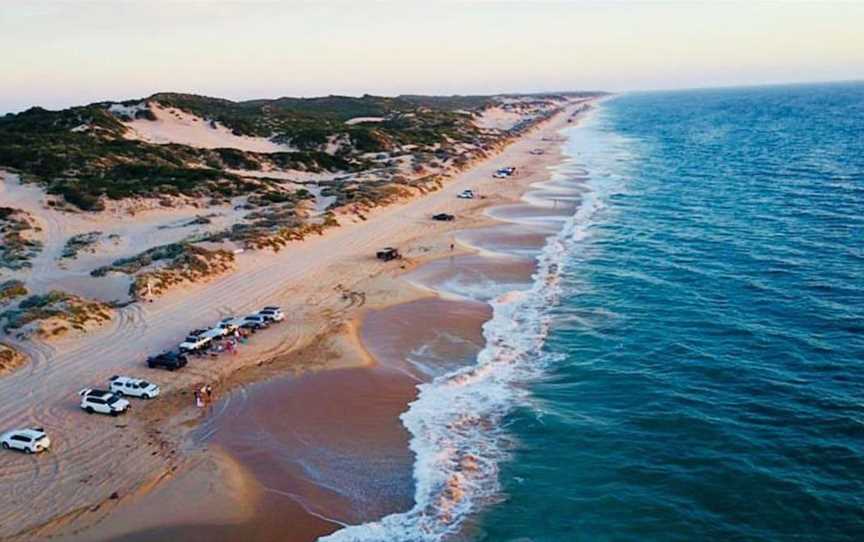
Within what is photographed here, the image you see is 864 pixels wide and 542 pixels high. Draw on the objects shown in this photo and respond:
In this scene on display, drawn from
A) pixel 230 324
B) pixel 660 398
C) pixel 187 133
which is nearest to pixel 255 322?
pixel 230 324

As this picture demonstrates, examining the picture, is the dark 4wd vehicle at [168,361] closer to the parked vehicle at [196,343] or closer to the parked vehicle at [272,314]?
the parked vehicle at [196,343]

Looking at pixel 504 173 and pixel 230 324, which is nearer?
pixel 230 324

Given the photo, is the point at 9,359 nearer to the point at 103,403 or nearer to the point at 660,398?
the point at 103,403

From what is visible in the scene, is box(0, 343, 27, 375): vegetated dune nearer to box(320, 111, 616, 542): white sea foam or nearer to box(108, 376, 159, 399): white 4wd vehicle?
box(108, 376, 159, 399): white 4wd vehicle

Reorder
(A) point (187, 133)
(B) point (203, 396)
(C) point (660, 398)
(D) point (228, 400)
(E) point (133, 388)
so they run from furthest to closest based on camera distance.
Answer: (A) point (187, 133)
(D) point (228, 400)
(B) point (203, 396)
(E) point (133, 388)
(C) point (660, 398)

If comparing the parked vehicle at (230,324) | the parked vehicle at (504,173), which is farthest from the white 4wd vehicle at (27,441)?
the parked vehicle at (504,173)

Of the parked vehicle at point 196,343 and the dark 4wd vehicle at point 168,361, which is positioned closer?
the dark 4wd vehicle at point 168,361

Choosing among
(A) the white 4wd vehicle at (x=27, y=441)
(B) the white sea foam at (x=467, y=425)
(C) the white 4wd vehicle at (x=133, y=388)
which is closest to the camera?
(B) the white sea foam at (x=467, y=425)
